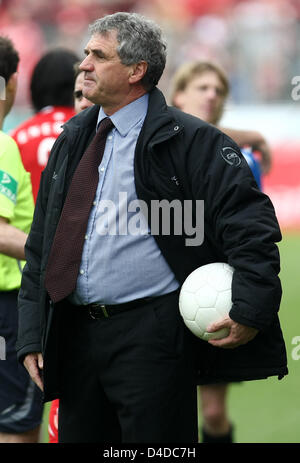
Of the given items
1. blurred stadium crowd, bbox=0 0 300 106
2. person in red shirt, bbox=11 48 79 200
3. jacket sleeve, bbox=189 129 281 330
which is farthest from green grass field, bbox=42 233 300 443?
blurred stadium crowd, bbox=0 0 300 106

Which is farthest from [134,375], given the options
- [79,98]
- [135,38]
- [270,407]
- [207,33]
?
[207,33]

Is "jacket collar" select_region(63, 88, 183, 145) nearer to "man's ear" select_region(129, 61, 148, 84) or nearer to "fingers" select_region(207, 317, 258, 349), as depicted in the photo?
"man's ear" select_region(129, 61, 148, 84)

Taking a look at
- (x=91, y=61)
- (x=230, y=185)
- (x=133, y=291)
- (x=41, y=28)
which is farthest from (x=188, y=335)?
(x=41, y=28)

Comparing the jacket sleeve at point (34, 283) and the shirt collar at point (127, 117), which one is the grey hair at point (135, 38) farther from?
the jacket sleeve at point (34, 283)

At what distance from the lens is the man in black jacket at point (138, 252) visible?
3.41 m

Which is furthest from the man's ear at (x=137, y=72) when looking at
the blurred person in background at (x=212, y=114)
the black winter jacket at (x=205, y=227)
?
the blurred person in background at (x=212, y=114)

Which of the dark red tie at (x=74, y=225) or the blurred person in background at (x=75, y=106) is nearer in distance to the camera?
the dark red tie at (x=74, y=225)

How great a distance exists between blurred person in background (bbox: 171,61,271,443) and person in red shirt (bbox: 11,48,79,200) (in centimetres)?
90

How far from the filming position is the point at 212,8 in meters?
17.9

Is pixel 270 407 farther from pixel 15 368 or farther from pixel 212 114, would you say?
pixel 15 368

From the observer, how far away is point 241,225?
330cm

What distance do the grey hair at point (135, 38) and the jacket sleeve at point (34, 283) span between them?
0.45 meters

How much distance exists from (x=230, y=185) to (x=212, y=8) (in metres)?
15.2
